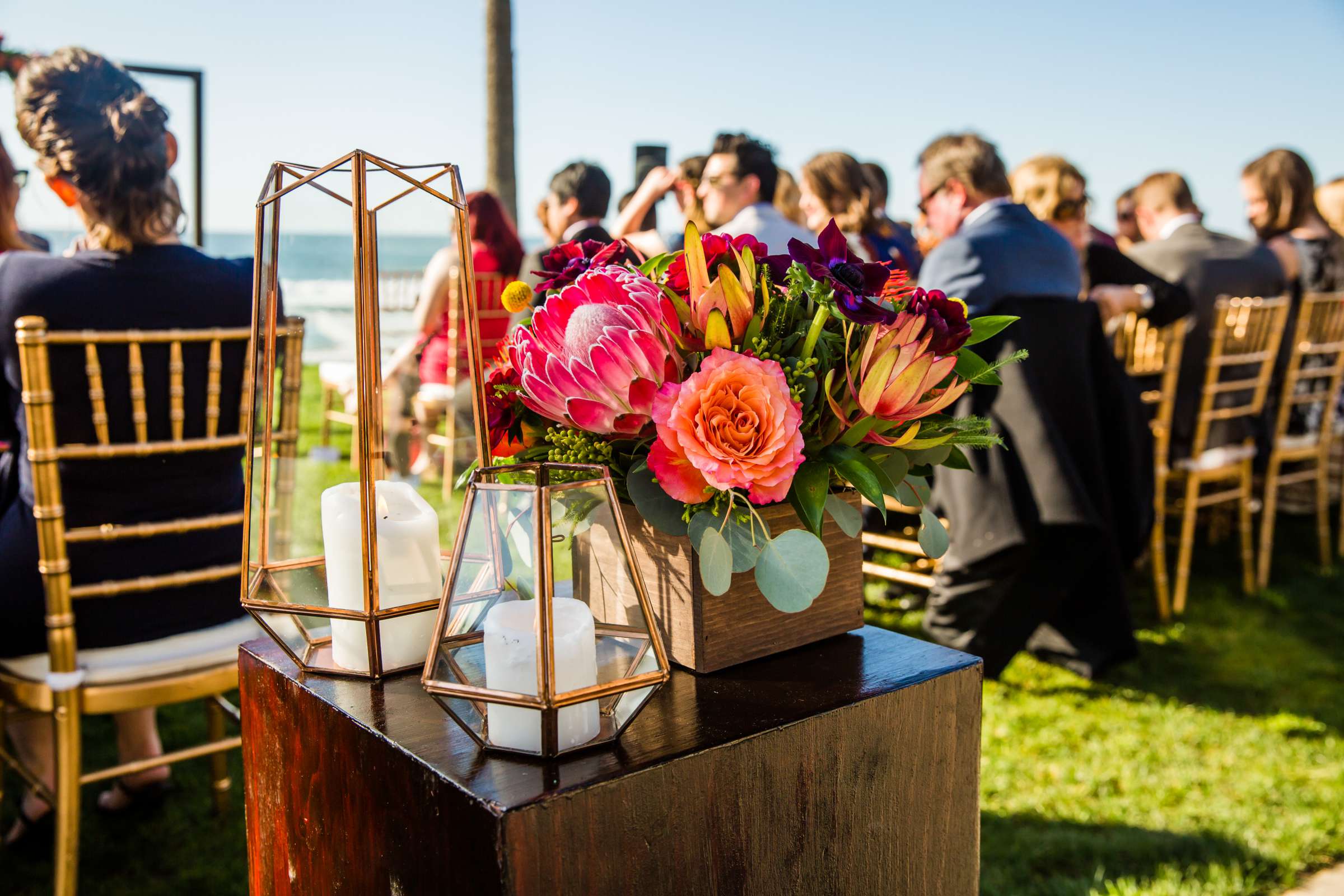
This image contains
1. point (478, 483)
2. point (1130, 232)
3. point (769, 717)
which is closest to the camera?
point (478, 483)

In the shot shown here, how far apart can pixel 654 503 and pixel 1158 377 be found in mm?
3450

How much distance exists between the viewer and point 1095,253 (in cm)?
346

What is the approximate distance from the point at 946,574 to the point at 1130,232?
4.36m

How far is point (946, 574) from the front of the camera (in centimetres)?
259

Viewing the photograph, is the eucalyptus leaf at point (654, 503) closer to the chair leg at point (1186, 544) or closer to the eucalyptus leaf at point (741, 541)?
the eucalyptus leaf at point (741, 541)

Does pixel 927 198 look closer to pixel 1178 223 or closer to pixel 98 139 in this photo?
pixel 1178 223

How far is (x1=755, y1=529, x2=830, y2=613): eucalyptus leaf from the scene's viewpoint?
2.29 ft

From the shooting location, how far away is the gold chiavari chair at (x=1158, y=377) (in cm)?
321

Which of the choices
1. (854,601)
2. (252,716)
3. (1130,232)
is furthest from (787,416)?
(1130,232)

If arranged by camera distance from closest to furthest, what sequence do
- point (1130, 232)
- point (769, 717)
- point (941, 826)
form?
point (769, 717), point (941, 826), point (1130, 232)

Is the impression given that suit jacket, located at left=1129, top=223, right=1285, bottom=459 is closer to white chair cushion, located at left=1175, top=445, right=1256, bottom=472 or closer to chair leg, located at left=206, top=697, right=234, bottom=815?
white chair cushion, located at left=1175, top=445, right=1256, bottom=472

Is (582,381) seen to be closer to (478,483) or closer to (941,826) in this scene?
(478,483)

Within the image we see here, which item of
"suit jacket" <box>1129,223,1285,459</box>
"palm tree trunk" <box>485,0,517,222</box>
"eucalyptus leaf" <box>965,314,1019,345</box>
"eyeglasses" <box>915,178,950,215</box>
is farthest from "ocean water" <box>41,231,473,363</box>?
"palm tree trunk" <box>485,0,517,222</box>

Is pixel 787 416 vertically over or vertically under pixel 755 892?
over
